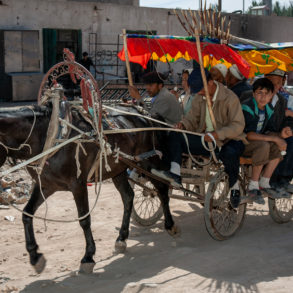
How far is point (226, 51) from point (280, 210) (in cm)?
267

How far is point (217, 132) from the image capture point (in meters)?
5.54

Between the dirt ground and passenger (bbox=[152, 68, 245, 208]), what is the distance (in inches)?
27.9

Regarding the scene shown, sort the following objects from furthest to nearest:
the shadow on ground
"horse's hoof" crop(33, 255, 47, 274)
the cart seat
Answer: the cart seat
"horse's hoof" crop(33, 255, 47, 274)
the shadow on ground

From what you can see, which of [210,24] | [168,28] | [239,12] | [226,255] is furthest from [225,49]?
[239,12]

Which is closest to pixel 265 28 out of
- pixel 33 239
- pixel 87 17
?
pixel 87 17

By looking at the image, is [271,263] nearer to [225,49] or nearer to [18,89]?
[225,49]

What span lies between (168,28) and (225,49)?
1721 cm

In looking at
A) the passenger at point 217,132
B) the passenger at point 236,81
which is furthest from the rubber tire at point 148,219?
the passenger at point 236,81

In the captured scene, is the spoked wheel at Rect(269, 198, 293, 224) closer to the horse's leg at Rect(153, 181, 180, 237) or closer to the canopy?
the horse's leg at Rect(153, 181, 180, 237)

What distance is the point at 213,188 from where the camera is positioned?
579 cm

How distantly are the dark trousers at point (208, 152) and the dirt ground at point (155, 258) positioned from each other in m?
0.86

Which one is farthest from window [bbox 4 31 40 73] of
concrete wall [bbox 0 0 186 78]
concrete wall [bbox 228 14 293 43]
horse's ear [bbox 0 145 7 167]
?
horse's ear [bbox 0 145 7 167]

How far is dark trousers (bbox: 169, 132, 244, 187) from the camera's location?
18.4 feet

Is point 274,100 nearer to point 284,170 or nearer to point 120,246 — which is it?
point 284,170
